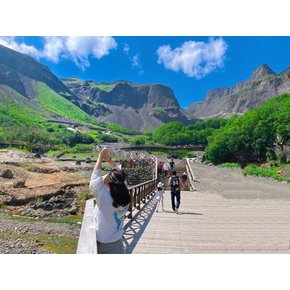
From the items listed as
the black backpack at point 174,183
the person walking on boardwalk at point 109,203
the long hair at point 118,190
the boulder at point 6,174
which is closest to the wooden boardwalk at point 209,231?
the black backpack at point 174,183

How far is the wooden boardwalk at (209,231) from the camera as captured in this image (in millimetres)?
6652

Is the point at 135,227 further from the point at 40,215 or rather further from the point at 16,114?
the point at 16,114

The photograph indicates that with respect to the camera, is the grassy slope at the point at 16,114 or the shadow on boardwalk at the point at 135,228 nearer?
the shadow on boardwalk at the point at 135,228

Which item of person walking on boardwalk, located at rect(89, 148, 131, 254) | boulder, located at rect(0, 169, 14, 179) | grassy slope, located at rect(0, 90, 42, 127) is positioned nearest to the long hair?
person walking on boardwalk, located at rect(89, 148, 131, 254)

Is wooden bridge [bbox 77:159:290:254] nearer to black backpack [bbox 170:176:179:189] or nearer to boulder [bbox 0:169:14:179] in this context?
black backpack [bbox 170:176:179:189]

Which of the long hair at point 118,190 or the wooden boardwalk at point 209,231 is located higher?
the long hair at point 118,190

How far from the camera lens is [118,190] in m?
3.76

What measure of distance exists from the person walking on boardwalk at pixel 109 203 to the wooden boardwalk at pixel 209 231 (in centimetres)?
238

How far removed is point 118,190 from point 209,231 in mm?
5084

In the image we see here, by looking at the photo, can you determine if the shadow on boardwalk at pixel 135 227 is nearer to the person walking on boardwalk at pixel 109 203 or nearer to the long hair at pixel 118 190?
the person walking on boardwalk at pixel 109 203

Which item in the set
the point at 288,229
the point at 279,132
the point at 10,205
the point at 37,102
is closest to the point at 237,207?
the point at 288,229

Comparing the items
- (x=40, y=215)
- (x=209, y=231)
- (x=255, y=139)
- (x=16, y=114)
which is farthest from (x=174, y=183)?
(x=16, y=114)
